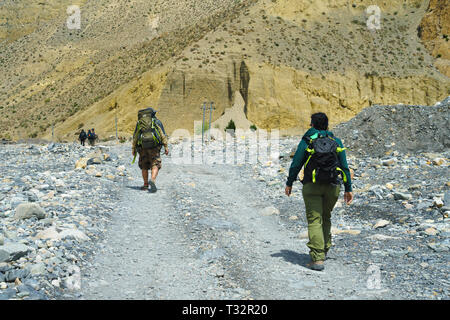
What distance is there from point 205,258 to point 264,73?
36867mm

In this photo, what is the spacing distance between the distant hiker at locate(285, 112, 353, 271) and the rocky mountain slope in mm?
33222

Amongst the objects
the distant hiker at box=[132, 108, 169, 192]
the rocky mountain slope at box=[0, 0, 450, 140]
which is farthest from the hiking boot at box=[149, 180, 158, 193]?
the rocky mountain slope at box=[0, 0, 450, 140]

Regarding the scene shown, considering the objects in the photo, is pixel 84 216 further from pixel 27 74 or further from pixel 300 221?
pixel 27 74

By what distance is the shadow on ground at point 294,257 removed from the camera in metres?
5.70

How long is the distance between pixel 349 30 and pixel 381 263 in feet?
156

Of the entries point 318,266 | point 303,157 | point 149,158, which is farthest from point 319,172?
point 149,158

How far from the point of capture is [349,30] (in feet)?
160

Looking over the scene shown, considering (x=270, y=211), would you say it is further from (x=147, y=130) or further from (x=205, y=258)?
(x=205, y=258)

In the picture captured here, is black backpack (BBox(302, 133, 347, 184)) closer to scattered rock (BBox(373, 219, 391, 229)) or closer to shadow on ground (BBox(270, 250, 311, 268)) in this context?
shadow on ground (BBox(270, 250, 311, 268))

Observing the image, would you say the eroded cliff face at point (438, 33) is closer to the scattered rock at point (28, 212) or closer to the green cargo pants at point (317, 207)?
the green cargo pants at point (317, 207)

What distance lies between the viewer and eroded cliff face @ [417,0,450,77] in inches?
1923

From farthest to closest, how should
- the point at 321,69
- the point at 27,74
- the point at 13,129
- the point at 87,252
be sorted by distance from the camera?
the point at 27,74 → the point at 13,129 → the point at 321,69 → the point at 87,252

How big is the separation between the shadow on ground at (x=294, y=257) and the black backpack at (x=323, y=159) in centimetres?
118
